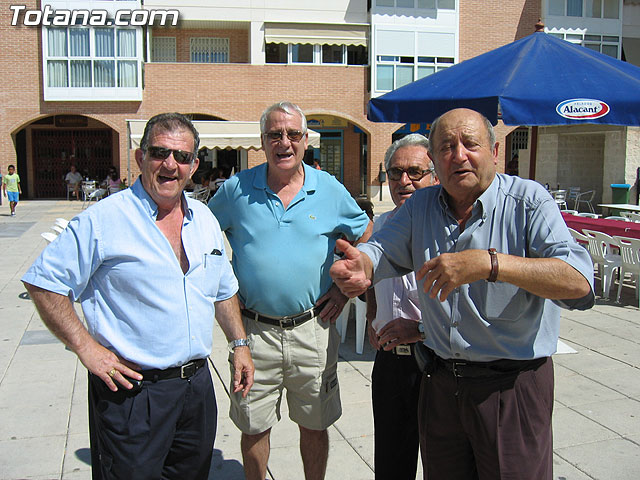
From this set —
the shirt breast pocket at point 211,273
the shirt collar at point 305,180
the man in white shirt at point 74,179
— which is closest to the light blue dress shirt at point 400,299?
the shirt collar at point 305,180

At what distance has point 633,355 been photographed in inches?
225

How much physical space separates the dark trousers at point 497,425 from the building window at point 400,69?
83.0 feet

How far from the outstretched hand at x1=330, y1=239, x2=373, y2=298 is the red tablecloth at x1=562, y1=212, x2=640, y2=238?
7.46 m

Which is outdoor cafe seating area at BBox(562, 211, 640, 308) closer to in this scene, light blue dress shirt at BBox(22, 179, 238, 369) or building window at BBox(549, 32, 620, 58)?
light blue dress shirt at BBox(22, 179, 238, 369)

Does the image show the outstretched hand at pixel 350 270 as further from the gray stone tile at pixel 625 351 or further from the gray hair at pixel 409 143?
the gray stone tile at pixel 625 351

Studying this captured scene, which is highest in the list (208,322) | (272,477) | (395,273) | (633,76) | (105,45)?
(105,45)

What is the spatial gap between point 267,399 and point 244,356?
0.40m

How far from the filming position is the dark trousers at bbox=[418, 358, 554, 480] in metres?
2.26

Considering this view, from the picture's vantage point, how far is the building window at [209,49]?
27016mm

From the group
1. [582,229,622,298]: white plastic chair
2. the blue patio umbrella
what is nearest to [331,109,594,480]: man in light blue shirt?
the blue patio umbrella

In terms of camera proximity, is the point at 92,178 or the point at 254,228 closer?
the point at 254,228

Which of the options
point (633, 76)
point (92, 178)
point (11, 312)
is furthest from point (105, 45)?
point (633, 76)

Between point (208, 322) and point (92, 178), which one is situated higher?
point (92, 178)

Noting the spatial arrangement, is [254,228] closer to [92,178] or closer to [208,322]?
[208,322]
